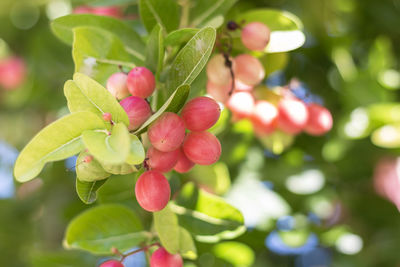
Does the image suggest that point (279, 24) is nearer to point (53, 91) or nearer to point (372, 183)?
point (372, 183)

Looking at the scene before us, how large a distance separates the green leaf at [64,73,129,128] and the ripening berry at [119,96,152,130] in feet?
0.09

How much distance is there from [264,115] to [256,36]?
0.94 feet

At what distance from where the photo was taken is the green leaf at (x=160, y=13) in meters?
0.89

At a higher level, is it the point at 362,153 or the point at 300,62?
the point at 300,62

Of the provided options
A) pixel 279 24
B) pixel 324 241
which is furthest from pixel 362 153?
pixel 279 24

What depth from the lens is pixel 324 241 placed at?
148cm

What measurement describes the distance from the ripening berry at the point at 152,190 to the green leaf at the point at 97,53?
0.77 ft

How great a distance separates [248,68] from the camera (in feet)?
3.02

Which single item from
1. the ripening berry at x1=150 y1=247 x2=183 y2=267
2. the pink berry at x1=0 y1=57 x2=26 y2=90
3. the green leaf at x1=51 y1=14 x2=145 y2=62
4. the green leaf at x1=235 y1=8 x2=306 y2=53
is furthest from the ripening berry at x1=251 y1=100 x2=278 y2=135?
the pink berry at x1=0 y1=57 x2=26 y2=90

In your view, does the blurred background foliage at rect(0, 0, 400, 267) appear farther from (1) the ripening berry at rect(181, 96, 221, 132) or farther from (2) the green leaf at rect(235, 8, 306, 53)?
(1) the ripening berry at rect(181, 96, 221, 132)

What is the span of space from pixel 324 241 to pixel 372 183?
1.01 feet

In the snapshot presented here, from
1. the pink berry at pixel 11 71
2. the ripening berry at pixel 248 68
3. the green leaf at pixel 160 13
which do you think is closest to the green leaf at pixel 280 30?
the ripening berry at pixel 248 68

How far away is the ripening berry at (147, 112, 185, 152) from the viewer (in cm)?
65

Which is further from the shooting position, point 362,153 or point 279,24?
point 362,153
